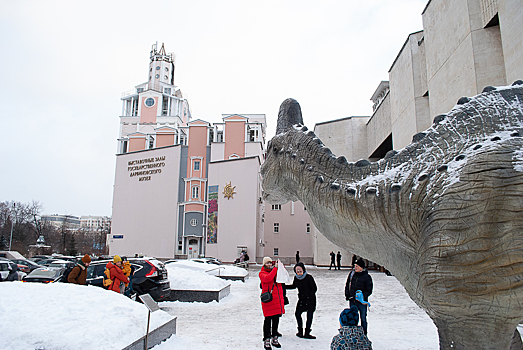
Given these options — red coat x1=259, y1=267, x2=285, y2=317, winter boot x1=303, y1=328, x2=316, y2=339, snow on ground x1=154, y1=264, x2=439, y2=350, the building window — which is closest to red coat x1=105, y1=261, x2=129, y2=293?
snow on ground x1=154, y1=264, x2=439, y2=350

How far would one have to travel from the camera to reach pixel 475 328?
7.81ft

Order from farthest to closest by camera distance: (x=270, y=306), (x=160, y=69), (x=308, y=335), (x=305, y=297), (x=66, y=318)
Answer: (x=160, y=69)
(x=305, y=297)
(x=308, y=335)
(x=270, y=306)
(x=66, y=318)

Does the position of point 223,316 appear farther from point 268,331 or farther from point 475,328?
point 475,328

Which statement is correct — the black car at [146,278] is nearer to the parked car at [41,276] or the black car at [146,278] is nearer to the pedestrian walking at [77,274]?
the pedestrian walking at [77,274]

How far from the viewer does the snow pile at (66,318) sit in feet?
13.2

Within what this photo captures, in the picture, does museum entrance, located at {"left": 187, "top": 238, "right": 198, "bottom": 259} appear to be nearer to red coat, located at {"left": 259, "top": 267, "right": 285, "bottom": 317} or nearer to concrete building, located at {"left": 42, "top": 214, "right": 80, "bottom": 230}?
red coat, located at {"left": 259, "top": 267, "right": 285, "bottom": 317}

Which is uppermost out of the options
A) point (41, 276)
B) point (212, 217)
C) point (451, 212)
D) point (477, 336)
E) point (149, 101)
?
point (149, 101)

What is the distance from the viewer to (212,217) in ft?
124

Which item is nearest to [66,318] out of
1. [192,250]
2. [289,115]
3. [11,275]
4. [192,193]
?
[289,115]

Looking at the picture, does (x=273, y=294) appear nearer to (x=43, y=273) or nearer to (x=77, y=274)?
(x=77, y=274)

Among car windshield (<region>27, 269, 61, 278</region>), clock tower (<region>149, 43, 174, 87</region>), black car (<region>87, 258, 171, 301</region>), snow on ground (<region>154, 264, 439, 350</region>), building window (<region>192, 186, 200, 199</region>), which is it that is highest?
clock tower (<region>149, 43, 174, 87</region>)

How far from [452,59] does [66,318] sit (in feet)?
54.6

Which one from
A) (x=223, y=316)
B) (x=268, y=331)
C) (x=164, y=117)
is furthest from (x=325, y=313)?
(x=164, y=117)

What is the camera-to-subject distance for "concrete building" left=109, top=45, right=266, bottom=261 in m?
37.2
